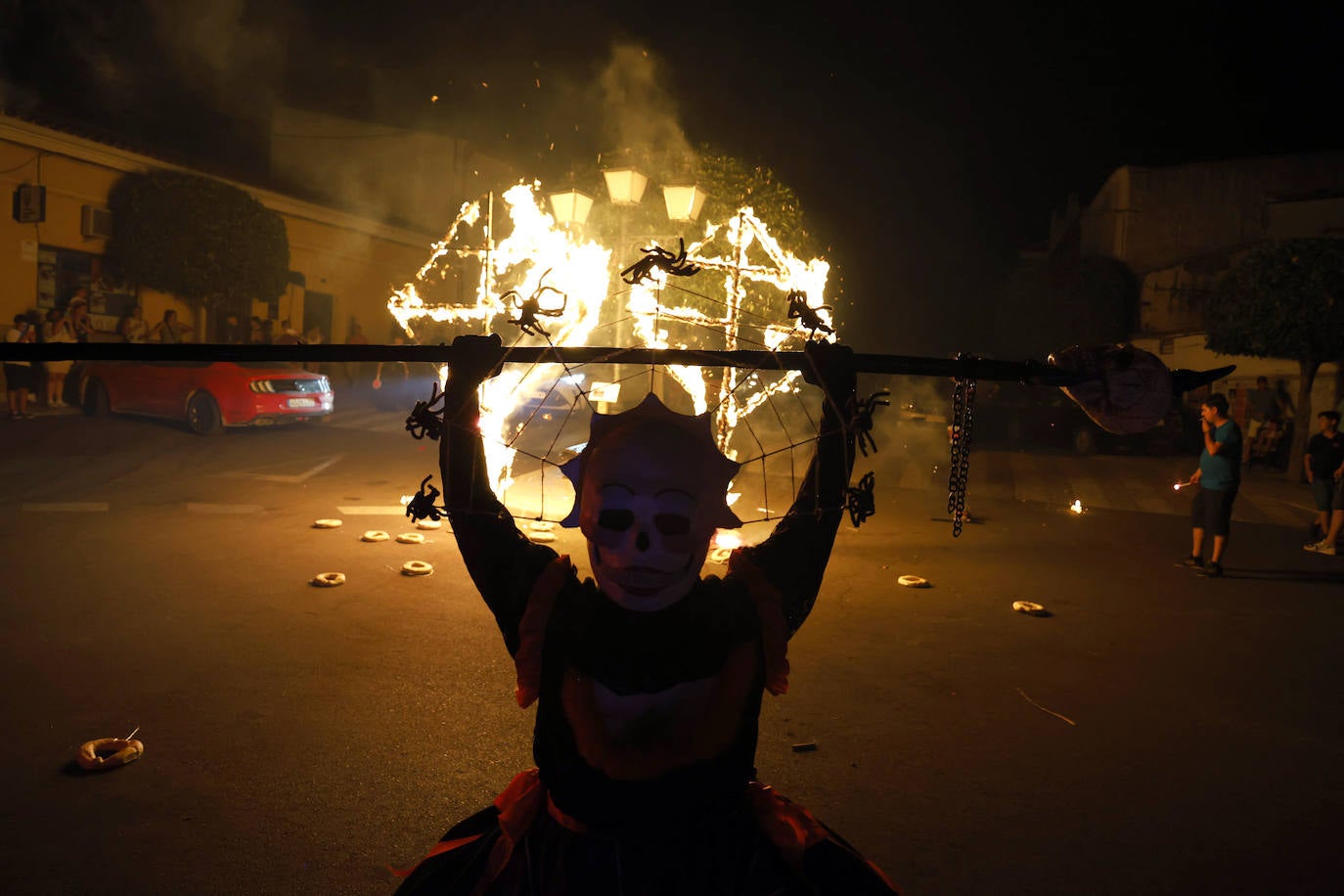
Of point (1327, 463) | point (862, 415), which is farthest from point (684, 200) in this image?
point (1327, 463)

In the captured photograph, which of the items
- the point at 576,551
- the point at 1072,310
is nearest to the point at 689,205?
the point at 576,551

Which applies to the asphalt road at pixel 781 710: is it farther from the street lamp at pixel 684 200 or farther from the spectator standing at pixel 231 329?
the spectator standing at pixel 231 329

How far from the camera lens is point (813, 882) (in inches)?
78.9

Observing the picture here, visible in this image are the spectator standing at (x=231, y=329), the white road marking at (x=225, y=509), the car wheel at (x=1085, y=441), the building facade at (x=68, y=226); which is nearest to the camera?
the white road marking at (x=225, y=509)

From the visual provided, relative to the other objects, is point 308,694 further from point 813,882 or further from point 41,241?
point 41,241

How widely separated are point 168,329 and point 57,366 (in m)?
2.37

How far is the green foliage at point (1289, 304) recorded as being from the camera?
17.4 meters

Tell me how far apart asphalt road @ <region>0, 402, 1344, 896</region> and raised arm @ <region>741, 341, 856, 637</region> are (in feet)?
6.42

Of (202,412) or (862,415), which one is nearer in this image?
(862,415)

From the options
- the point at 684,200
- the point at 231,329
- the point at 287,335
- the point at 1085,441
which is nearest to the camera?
the point at 684,200

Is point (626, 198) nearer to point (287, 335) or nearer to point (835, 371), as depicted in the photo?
point (835, 371)

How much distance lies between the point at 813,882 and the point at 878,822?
2396mm

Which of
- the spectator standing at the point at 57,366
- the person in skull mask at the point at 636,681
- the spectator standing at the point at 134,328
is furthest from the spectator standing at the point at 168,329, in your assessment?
the person in skull mask at the point at 636,681

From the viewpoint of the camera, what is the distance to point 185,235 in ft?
67.4
